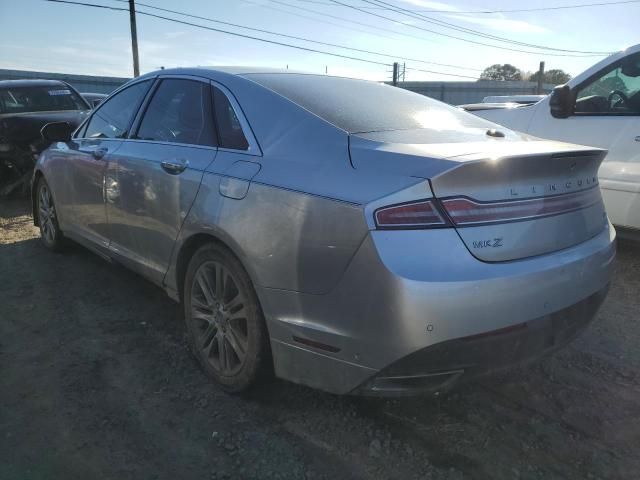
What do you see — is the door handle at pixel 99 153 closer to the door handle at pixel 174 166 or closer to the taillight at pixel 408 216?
the door handle at pixel 174 166

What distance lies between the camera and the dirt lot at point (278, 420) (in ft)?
7.77

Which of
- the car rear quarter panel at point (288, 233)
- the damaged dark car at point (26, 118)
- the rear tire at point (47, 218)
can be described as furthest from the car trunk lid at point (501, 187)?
the damaged dark car at point (26, 118)

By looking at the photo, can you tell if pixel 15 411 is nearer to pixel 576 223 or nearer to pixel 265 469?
pixel 265 469

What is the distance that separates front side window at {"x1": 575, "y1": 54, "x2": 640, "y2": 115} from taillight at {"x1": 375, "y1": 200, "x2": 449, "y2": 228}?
11.5ft

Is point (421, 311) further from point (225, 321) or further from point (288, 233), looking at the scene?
point (225, 321)

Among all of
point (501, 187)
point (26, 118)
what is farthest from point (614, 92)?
point (26, 118)

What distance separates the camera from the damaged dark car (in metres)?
8.40

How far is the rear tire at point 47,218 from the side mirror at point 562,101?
4669mm

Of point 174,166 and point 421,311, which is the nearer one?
point 421,311

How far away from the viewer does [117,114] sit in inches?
165

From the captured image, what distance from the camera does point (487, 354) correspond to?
7.14 feet

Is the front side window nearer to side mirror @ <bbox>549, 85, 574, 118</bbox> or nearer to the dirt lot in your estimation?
side mirror @ <bbox>549, 85, 574, 118</bbox>

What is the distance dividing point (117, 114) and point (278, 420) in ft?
8.91

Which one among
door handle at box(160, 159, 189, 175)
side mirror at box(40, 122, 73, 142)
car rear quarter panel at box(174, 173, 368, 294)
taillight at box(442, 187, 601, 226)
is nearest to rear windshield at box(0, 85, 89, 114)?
side mirror at box(40, 122, 73, 142)
